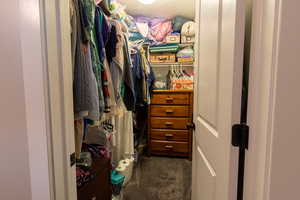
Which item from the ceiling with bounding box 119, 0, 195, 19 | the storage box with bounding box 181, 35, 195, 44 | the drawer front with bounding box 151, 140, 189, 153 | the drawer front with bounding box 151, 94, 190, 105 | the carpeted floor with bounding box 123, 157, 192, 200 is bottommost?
the carpeted floor with bounding box 123, 157, 192, 200

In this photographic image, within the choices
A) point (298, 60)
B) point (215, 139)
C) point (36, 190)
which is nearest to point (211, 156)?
point (215, 139)

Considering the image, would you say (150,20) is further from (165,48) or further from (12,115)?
(12,115)

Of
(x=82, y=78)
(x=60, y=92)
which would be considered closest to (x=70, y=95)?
(x=60, y=92)

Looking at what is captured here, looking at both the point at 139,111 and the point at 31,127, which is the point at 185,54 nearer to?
the point at 139,111

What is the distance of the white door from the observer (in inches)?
25.8

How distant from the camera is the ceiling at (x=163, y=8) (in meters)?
2.55

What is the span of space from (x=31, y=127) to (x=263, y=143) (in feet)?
2.77

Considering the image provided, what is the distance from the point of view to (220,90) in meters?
0.80

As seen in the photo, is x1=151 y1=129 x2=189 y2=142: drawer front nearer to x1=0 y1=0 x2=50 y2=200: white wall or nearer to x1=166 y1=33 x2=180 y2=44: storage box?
x1=166 y1=33 x2=180 y2=44: storage box

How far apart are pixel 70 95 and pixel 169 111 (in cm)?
200

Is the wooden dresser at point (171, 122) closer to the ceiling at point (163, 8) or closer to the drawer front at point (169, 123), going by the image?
the drawer front at point (169, 123)

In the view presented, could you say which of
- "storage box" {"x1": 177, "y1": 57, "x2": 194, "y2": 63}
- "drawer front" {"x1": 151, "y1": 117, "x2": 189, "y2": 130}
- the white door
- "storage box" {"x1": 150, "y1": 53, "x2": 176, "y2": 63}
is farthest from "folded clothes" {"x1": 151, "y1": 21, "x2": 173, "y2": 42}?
the white door

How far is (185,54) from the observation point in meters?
2.80

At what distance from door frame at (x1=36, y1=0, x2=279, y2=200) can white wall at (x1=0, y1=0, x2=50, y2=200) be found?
31 millimetres
